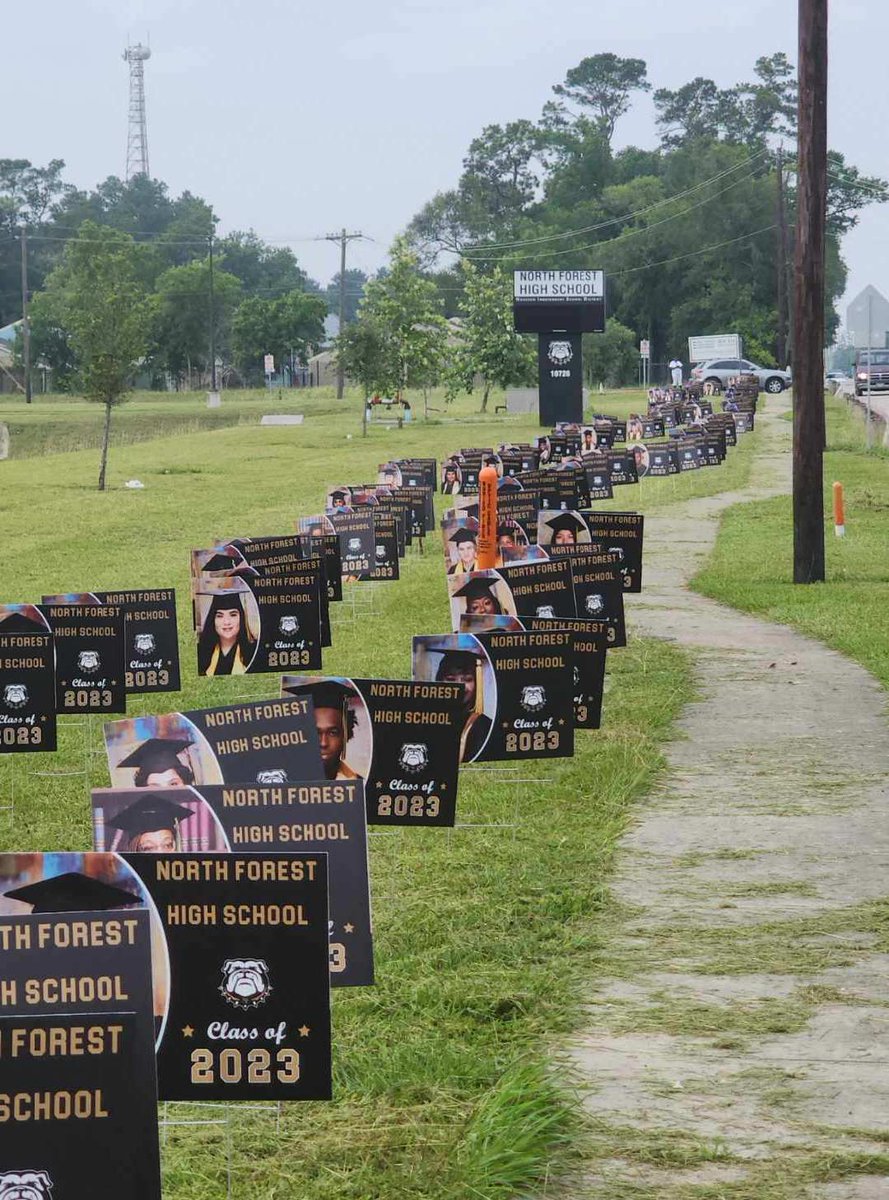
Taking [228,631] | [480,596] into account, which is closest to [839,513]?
[480,596]

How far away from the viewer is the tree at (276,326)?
107 metres

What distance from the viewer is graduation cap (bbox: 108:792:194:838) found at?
5.75 m

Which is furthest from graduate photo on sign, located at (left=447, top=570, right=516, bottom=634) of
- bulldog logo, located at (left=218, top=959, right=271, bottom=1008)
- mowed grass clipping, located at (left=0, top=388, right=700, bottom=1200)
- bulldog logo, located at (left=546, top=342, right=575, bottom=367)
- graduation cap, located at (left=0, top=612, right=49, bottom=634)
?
bulldog logo, located at (left=546, top=342, right=575, bottom=367)

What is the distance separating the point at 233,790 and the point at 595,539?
32.5ft

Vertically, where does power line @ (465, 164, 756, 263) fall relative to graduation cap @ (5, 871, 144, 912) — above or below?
above

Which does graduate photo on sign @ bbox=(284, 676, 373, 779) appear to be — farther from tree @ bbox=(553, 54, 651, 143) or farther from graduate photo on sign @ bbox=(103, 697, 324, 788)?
tree @ bbox=(553, 54, 651, 143)

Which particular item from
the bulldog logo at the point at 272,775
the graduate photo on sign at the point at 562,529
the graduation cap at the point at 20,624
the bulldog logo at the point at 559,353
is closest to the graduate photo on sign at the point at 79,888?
the bulldog logo at the point at 272,775

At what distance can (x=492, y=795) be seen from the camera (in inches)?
400

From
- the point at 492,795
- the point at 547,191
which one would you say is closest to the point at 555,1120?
the point at 492,795

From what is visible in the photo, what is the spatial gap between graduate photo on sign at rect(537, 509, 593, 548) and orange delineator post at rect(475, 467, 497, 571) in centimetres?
131

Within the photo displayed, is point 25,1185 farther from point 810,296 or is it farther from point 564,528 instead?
point 810,296

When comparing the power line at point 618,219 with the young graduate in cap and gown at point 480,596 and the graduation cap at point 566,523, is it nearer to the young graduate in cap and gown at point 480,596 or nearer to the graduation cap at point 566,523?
the graduation cap at point 566,523

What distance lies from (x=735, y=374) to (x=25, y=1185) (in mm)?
79898

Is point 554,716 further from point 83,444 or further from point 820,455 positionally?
point 83,444
